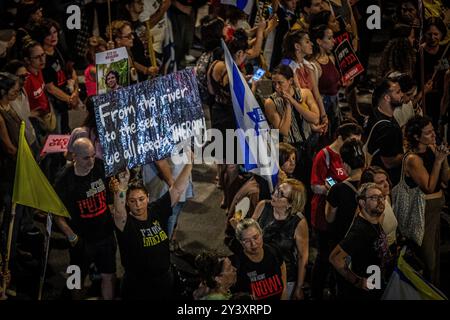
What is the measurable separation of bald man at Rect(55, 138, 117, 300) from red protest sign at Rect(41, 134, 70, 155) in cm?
37

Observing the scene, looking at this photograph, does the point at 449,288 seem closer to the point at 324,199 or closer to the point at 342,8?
the point at 324,199

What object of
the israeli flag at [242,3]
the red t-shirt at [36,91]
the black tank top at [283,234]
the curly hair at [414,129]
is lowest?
the black tank top at [283,234]

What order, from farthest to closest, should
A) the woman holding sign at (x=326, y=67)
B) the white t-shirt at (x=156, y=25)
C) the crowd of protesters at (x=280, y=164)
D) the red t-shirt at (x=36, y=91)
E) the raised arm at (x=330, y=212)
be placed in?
the white t-shirt at (x=156, y=25)
the woman holding sign at (x=326, y=67)
the red t-shirt at (x=36, y=91)
the raised arm at (x=330, y=212)
the crowd of protesters at (x=280, y=164)

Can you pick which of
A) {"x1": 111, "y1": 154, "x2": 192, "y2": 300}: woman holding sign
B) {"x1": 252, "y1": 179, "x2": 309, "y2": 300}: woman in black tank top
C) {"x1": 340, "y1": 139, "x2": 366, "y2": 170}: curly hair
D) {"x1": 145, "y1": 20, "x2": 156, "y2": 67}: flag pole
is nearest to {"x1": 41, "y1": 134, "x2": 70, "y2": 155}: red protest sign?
{"x1": 111, "y1": 154, "x2": 192, "y2": 300}: woman holding sign

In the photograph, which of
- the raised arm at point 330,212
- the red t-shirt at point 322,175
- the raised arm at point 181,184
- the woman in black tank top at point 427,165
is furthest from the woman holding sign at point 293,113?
the woman in black tank top at point 427,165

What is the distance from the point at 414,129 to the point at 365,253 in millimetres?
1266

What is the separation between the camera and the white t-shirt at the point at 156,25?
43.2ft

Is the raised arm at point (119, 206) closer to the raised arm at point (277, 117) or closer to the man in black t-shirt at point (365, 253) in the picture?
the raised arm at point (277, 117)

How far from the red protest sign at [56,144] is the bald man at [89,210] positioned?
0.37m

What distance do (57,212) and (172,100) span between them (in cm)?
150

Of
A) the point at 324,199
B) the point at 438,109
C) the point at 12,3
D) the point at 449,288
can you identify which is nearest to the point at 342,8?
the point at 438,109

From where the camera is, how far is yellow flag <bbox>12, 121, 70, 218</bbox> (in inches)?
415

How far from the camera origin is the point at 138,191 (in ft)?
34.4

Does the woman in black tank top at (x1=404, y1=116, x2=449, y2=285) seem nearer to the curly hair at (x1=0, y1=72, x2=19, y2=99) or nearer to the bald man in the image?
the bald man
